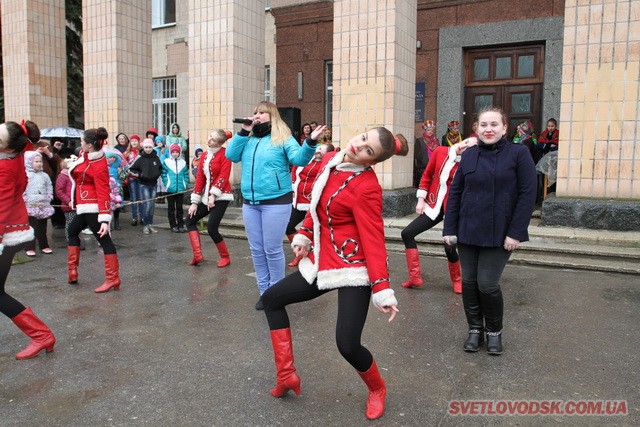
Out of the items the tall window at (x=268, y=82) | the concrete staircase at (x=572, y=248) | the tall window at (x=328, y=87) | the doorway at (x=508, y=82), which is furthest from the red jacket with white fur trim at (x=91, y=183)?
the tall window at (x=268, y=82)

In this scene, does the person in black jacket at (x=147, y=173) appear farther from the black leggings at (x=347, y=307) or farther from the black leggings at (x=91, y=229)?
the black leggings at (x=347, y=307)

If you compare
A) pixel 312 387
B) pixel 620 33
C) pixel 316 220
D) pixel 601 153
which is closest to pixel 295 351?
pixel 312 387

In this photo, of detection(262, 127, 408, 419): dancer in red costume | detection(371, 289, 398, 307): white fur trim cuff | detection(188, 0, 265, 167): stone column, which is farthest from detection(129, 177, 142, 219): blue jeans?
detection(371, 289, 398, 307): white fur trim cuff

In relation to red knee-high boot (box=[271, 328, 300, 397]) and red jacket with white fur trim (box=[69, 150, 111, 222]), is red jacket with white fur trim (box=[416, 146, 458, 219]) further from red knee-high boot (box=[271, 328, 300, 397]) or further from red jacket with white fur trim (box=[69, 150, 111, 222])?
red jacket with white fur trim (box=[69, 150, 111, 222])

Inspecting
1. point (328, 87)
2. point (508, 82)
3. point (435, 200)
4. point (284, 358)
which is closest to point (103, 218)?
point (284, 358)

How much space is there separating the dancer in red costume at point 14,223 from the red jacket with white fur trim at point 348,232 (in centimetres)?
242

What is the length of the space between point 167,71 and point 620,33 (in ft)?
50.6

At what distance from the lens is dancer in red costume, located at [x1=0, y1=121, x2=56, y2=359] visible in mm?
4270

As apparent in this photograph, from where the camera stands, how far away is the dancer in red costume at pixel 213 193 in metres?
7.58

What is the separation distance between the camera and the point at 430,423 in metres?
3.35

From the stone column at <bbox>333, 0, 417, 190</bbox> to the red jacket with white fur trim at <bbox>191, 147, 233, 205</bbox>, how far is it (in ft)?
11.8

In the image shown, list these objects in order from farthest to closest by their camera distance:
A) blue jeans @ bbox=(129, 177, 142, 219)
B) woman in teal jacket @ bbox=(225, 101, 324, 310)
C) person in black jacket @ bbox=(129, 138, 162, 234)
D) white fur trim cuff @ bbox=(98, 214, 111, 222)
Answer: blue jeans @ bbox=(129, 177, 142, 219) → person in black jacket @ bbox=(129, 138, 162, 234) → white fur trim cuff @ bbox=(98, 214, 111, 222) → woman in teal jacket @ bbox=(225, 101, 324, 310)

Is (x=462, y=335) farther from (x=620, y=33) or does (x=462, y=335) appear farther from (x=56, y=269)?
(x=620, y=33)

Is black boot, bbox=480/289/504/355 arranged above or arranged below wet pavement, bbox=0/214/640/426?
above
